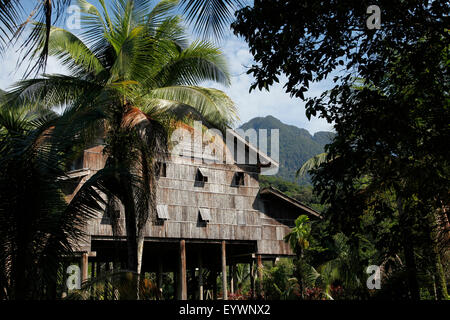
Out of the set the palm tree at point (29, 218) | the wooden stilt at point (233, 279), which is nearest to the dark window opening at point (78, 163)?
the wooden stilt at point (233, 279)

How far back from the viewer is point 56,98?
528 inches

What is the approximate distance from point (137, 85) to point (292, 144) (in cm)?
16526

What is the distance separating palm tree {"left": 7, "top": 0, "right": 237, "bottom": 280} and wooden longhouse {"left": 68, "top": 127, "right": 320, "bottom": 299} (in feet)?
17.2

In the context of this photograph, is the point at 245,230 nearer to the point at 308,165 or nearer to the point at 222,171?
the point at 222,171

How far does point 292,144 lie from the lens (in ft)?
577

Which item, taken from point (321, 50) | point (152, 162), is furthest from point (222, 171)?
point (321, 50)

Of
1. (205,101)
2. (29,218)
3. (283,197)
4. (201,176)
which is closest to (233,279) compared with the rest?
(283,197)

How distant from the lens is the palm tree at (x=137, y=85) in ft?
39.1

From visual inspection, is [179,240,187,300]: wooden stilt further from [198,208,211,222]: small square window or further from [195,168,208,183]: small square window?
[195,168,208,183]: small square window

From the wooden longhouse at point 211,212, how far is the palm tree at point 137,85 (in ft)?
17.2

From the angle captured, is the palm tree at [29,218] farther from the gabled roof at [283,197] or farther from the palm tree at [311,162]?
the palm tree at [311,162]
